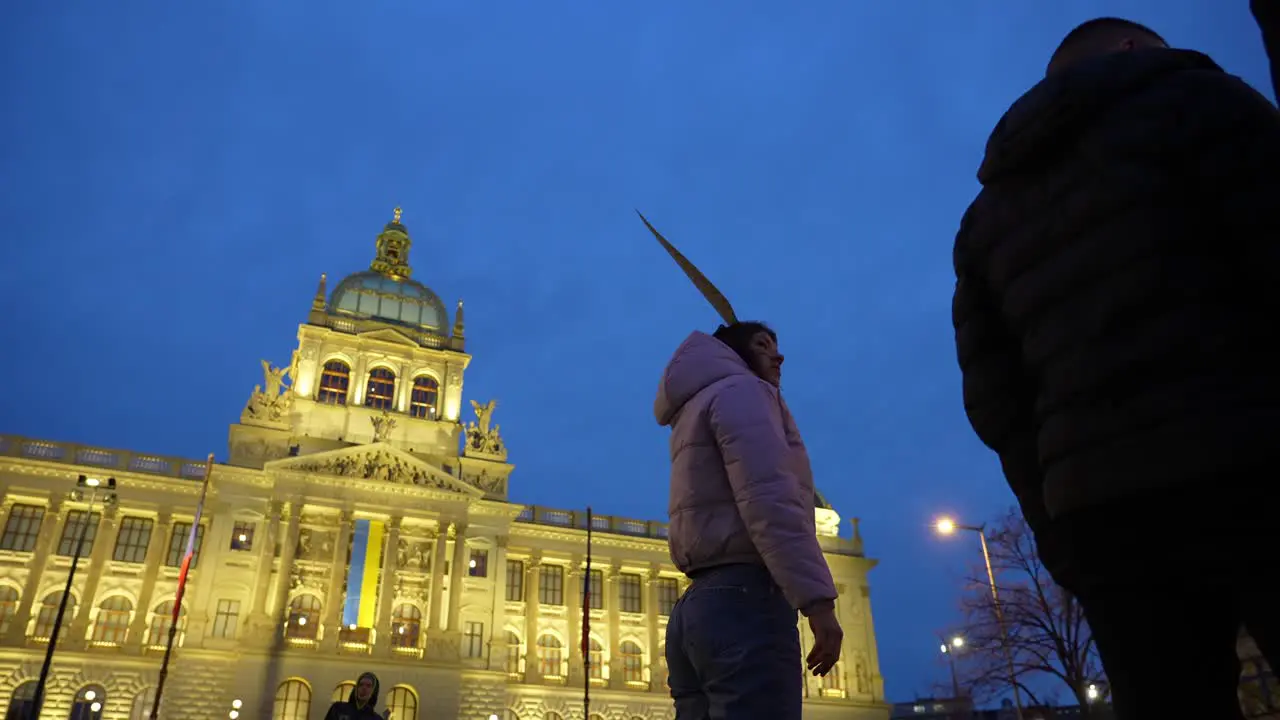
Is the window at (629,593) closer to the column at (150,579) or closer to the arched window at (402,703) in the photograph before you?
the arched window at (402,703)

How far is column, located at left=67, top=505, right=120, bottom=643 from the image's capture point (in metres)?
40.2

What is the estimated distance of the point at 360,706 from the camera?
10.4 m

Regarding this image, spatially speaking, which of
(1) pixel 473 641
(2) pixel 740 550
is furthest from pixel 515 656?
(2) pixel 740 550

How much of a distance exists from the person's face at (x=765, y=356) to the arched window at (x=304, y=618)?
42416mm

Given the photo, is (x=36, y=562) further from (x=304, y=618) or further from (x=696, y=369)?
(x=696, y=369)

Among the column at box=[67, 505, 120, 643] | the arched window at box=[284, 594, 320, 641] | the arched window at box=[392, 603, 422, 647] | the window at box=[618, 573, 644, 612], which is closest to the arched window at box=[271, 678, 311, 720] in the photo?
the arched window at box=[284, 594, 320, 641]

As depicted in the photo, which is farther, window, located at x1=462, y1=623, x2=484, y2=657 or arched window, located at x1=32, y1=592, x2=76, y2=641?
window, located at x1=462, y1=623, x2=484, y2=657

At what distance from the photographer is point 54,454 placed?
44.7 m

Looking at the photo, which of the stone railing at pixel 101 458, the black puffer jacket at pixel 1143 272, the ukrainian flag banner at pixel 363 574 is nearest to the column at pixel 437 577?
the ukrainian flag banner at pixel 363 574

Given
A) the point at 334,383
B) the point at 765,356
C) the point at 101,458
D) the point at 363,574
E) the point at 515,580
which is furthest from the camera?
the point at 334,383

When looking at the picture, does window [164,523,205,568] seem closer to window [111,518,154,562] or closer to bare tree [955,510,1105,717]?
window [111,518,154,562]

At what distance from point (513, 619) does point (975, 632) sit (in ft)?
90.2

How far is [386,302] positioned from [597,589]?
80.4 feet

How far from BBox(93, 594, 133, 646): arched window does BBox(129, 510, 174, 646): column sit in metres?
0.56
